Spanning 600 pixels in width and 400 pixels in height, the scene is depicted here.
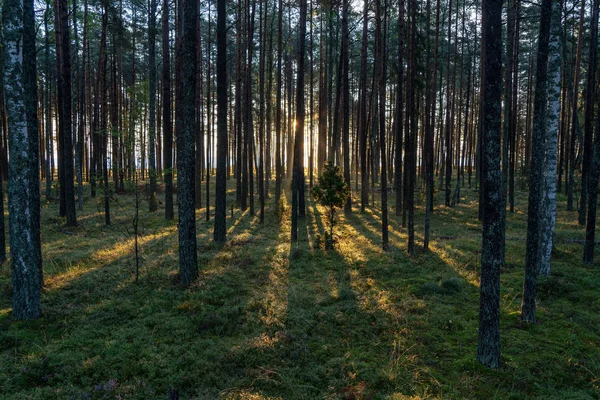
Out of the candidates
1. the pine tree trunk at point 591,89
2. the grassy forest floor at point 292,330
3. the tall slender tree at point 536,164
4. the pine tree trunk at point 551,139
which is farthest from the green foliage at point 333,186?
the pine tree trunk at point 591,89

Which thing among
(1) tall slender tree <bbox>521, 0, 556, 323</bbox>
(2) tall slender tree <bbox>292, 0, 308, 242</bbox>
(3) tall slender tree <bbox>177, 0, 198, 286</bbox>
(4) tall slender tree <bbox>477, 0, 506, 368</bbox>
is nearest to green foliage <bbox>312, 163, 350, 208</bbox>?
(2) tall slender tree <bbox>292, 0, 308, 242</bbox>

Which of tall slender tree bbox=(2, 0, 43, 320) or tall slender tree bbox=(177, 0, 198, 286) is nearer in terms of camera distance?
tall slender tree bbox=(2, 0, 43, 320)

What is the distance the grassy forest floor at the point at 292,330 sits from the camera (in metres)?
5.29

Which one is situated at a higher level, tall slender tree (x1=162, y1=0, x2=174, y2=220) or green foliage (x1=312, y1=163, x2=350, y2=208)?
tall slender tree (x1=162, y1=0, x2=174, y2=220)

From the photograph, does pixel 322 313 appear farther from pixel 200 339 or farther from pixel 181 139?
pixel 181 139

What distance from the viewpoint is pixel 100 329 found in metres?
6.82

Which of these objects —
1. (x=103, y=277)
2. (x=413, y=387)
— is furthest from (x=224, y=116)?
(x=413, y=387)

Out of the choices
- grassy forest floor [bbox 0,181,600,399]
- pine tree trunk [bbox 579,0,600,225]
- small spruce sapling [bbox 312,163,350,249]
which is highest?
pine tree trunk [bbox 579,0,600,225]

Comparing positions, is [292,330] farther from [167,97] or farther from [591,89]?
[167,97]

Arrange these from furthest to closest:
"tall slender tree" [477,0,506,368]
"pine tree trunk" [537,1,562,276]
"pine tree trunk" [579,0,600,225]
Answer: "pine tree trunk" [579,0,600,225] < "pine tree trunk" [537,1,562,276] < "tall slender tree" [477,0,506,368]

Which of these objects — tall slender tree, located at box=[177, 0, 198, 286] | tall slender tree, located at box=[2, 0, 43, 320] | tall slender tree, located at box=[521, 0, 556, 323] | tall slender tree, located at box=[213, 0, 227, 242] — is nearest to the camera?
tall slender tree, located at box=[2, 0, 43, 320]

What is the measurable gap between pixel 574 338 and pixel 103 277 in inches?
462

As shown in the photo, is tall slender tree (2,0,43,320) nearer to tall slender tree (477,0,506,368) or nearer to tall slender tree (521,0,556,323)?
tall slender tree (477,0,506,368)

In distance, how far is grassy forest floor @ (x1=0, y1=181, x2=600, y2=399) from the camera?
208 inches
